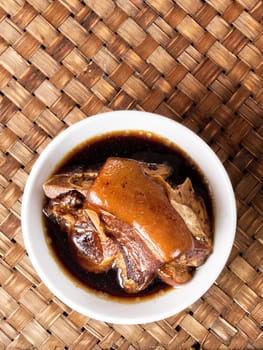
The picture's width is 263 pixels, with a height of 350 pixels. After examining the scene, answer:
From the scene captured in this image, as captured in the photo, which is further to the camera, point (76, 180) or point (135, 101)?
point (135, 101)

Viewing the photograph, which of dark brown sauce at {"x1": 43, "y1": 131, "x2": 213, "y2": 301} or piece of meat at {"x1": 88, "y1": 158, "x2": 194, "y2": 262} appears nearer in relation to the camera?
piece of meat at {"x1": 88, "y1": 158, "x2": 194, "y2": 262}

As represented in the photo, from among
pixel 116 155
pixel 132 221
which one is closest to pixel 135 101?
pixel 116 155

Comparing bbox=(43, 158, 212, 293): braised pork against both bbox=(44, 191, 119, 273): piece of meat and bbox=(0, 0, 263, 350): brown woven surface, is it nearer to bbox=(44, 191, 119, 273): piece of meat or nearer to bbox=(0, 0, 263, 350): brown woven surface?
bbox=(44, 191, 119, 273): piece of meat

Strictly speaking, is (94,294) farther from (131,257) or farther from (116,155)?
(116,155)

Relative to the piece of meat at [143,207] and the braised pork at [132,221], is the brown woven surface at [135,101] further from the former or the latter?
the piece of meat at [143,207]

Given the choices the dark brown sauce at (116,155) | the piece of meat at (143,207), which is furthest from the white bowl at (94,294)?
the piece of meat at (143,207)

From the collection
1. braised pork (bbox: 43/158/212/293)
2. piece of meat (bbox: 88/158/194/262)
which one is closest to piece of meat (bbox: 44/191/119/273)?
braised pork (bbox: 43/158/212/293)

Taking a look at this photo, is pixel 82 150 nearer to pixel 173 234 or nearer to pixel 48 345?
pixel 173 234
